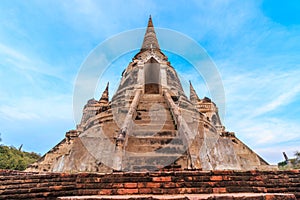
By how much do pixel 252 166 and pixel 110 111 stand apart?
291 inches

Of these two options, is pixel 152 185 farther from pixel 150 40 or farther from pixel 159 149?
pixel 150 40

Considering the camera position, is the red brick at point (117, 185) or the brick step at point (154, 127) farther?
the brick step at point (154, 127)

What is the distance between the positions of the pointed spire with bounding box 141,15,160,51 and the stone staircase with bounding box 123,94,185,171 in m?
11.8

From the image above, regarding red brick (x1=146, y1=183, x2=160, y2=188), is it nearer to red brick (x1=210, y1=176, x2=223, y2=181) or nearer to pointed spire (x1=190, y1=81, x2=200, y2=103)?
red brick (x1=210, y1=176, x2=223, y2=181)

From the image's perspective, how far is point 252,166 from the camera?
10180 mm

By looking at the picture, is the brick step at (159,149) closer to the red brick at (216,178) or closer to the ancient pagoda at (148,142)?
the ancient pagoda at (148,142)

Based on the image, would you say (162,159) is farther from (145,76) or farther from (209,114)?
(209,114)

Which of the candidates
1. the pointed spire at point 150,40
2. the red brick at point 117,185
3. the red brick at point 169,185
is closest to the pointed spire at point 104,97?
the pointed spire at point 150,40

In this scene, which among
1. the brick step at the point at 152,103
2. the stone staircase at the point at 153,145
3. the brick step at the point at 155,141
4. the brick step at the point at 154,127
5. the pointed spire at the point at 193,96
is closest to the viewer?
the stone staircase at the point at 153,145

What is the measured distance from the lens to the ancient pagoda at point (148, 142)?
6.48 meters

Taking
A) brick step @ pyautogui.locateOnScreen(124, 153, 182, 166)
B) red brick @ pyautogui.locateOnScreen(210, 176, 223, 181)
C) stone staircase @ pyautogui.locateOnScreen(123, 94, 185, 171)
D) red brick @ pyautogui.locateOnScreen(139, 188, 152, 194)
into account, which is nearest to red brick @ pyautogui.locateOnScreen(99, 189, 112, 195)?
red brick @ pyautogui.locateOnScreen(139, 188, 152, 194)

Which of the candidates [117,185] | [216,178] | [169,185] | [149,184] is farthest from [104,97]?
[216,178]

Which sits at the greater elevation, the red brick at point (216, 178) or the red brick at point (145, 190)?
the red brick at point (216, 178)

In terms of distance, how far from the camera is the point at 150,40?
21.1m
